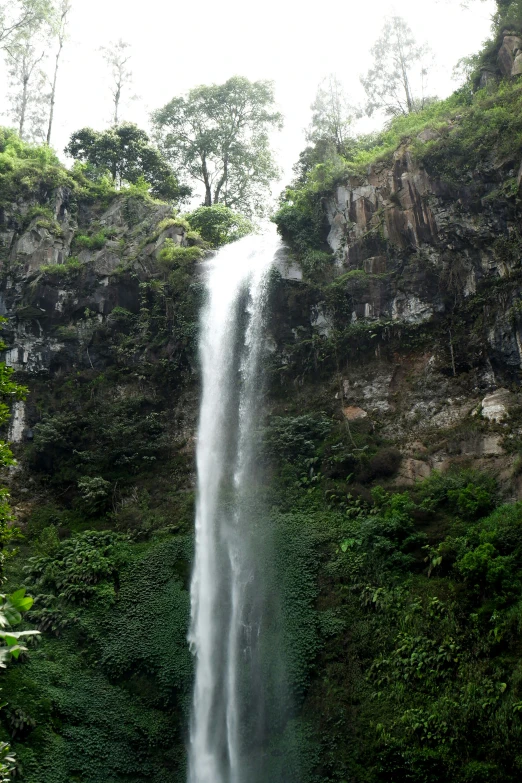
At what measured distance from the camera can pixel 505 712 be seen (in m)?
9.38

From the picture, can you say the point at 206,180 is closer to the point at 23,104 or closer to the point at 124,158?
the point at 124,158

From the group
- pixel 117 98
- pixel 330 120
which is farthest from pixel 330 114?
pixel 117 98

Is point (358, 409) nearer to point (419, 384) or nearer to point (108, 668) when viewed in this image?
point (419, 384)

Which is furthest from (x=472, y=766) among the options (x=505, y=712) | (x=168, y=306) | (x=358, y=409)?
(x=168, y=306)

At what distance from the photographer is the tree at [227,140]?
30016 mm

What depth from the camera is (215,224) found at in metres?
24.6

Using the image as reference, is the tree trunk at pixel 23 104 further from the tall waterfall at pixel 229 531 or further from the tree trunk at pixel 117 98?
the tall waterfall at pixel 229 531

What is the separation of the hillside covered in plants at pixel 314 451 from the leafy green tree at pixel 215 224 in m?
0.10

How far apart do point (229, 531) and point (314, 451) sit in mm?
3271

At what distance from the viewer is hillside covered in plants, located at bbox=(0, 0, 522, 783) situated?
429 inches

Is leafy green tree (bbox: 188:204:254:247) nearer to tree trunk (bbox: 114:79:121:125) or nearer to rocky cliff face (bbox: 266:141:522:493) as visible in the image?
rocky cliff face (bbox: 266:141:522:493)

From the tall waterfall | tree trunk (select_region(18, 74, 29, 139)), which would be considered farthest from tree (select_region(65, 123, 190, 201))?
the tall waterfall

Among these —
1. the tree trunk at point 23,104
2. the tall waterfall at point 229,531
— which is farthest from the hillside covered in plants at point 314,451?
the tree trunk at point 23,104

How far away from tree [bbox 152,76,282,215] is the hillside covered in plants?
4184mm
